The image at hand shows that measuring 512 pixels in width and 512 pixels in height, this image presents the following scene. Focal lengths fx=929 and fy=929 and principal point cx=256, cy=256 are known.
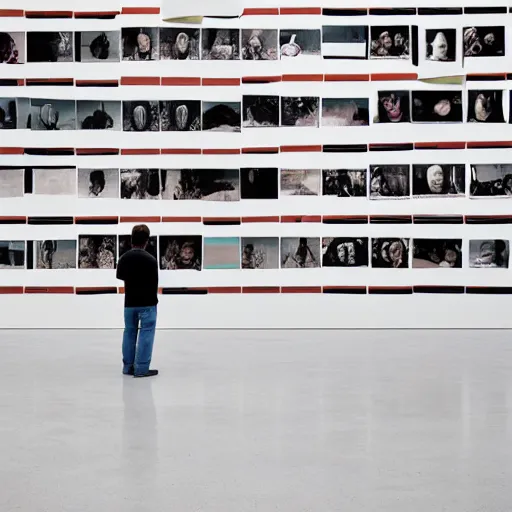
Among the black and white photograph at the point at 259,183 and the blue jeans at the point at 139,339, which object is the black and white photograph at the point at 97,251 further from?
the blue jeans at the point at 139,339

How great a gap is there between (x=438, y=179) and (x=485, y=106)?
Result: 1213 mm

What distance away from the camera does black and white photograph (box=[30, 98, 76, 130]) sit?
13.1 m

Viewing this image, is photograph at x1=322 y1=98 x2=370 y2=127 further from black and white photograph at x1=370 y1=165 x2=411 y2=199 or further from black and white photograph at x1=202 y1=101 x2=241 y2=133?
black and white photograph at x1=202 y1=101 x2=241 y2=133

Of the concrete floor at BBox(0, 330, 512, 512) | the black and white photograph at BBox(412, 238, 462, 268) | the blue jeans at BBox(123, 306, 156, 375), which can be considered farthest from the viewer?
the black and white photograph at BBox(412, 238, 462, 268)

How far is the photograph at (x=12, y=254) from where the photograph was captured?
13.2 metres

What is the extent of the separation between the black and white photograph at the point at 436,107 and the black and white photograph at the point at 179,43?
10.3 ft

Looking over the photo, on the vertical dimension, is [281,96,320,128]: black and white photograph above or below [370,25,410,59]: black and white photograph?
below

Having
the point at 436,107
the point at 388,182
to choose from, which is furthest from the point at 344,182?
the point at 436,107

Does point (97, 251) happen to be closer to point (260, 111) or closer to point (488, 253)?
point (260, 111)

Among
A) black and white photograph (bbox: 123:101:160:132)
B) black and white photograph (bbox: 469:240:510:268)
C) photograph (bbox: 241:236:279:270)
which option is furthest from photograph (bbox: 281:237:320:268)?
black and white photograph (bbox: 123:101:160:132)

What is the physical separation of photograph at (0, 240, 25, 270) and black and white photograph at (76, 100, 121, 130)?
1.88 m

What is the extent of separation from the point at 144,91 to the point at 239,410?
6.81 m

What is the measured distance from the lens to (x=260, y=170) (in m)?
13.0

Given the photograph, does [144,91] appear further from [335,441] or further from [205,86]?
[335,441]
